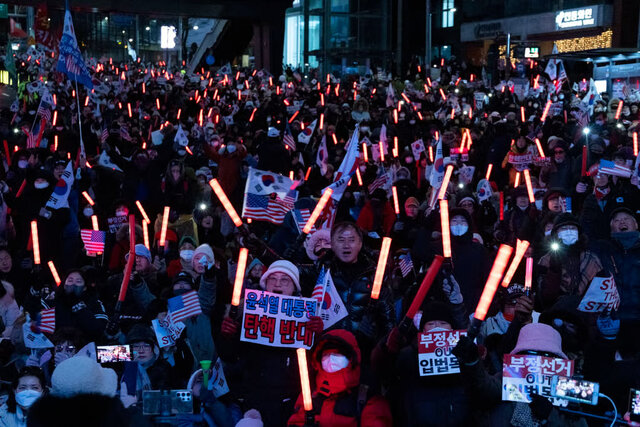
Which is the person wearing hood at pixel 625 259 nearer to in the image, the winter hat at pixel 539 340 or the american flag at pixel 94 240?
the winter hat at pixel 539 340

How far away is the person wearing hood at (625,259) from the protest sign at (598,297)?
0.39 m

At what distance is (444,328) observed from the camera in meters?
5.04

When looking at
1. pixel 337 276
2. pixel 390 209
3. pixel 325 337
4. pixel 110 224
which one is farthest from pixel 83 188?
pixel 325 337

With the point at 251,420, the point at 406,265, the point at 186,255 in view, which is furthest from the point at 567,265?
the point at 186,255

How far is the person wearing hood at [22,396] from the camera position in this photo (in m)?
5.21

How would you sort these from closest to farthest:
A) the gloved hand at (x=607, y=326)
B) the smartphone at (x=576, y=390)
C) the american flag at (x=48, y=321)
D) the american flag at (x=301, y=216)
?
the smartphone at (x=576, y=390) → the gloved hand at (x=607, y=326) → the american flag at (x=48, y=321) → the american flag at (x=301, y=216)

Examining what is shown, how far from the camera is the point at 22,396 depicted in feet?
17.1

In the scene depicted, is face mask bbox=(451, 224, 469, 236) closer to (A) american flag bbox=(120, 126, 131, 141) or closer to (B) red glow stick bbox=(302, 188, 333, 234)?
(B) red glow stick bbox=(302, 188, 333, 234)

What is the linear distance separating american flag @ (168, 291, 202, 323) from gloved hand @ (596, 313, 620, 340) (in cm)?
244

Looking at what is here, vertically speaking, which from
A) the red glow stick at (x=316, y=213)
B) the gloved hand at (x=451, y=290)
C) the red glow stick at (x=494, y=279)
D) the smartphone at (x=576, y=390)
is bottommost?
the smartphone at (x=576, y=390)

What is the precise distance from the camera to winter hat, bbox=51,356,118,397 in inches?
136

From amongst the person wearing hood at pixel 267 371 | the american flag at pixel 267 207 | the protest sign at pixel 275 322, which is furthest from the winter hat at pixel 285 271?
the american flag at pixel 267 207

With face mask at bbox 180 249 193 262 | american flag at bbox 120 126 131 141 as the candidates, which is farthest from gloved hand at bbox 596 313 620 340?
american flag at bbox 120 126 131 141

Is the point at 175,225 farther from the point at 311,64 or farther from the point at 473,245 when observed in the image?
the point at 311,64
